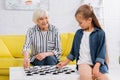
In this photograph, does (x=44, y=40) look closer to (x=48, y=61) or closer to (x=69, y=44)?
(x=48, y=61)

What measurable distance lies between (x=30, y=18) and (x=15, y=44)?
1199mm

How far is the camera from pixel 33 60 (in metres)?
3.23

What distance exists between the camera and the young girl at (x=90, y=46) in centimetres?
232

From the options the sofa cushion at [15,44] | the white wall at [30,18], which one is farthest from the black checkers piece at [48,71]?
the white wall at [30,18]

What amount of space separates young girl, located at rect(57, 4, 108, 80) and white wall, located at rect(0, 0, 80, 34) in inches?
110

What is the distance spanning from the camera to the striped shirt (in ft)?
10.4

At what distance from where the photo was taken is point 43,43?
10.5 feet

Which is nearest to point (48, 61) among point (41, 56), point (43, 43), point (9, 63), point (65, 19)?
point (41, 56)

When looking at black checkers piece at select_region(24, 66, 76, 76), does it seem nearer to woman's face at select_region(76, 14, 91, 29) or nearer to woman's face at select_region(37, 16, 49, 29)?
woman's face at select_region(76, 14, 91, 29)

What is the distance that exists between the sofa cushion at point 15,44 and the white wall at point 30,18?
1008mm

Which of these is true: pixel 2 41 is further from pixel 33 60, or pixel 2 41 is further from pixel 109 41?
pixel 109 41

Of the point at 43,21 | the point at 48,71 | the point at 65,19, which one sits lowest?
the point at 48,71

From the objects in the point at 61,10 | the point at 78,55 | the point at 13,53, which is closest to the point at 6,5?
the point at 61,10

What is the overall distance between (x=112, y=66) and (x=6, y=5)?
7.67 ft
